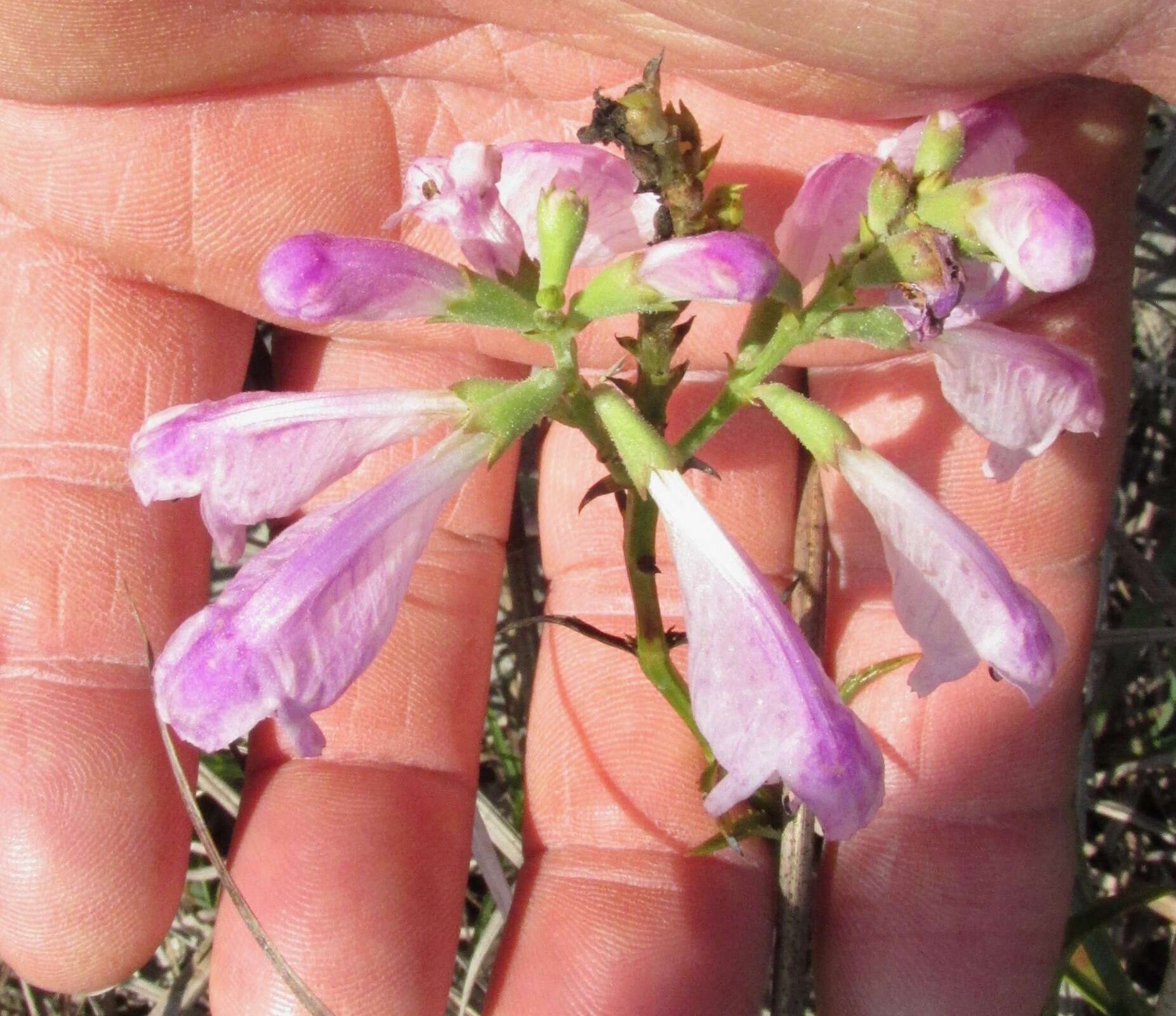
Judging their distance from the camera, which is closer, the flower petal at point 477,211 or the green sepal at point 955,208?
the green sepal at point 955,208

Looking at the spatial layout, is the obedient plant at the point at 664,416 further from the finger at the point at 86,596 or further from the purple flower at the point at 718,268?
the finger at the point at 86,596

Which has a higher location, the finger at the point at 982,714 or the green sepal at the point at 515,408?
the green sepal at the point at 515,408

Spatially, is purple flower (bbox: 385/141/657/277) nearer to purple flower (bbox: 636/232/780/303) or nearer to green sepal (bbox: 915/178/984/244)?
purple flower (bbox: 636/232/780/303)

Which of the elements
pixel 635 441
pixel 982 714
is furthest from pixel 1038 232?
pixel 982 714

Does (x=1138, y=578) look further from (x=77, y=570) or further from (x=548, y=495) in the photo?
(x=77, y=570)

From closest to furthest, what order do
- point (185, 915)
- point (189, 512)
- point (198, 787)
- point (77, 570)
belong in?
point (77, 570) → point (189, 512) → point (198, 787) → point (185, 915)

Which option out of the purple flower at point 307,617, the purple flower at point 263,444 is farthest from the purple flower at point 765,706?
the purple flower at point 263,444

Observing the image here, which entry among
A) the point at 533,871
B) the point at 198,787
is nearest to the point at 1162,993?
the point at 533,871

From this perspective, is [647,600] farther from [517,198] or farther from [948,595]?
[517,198]
